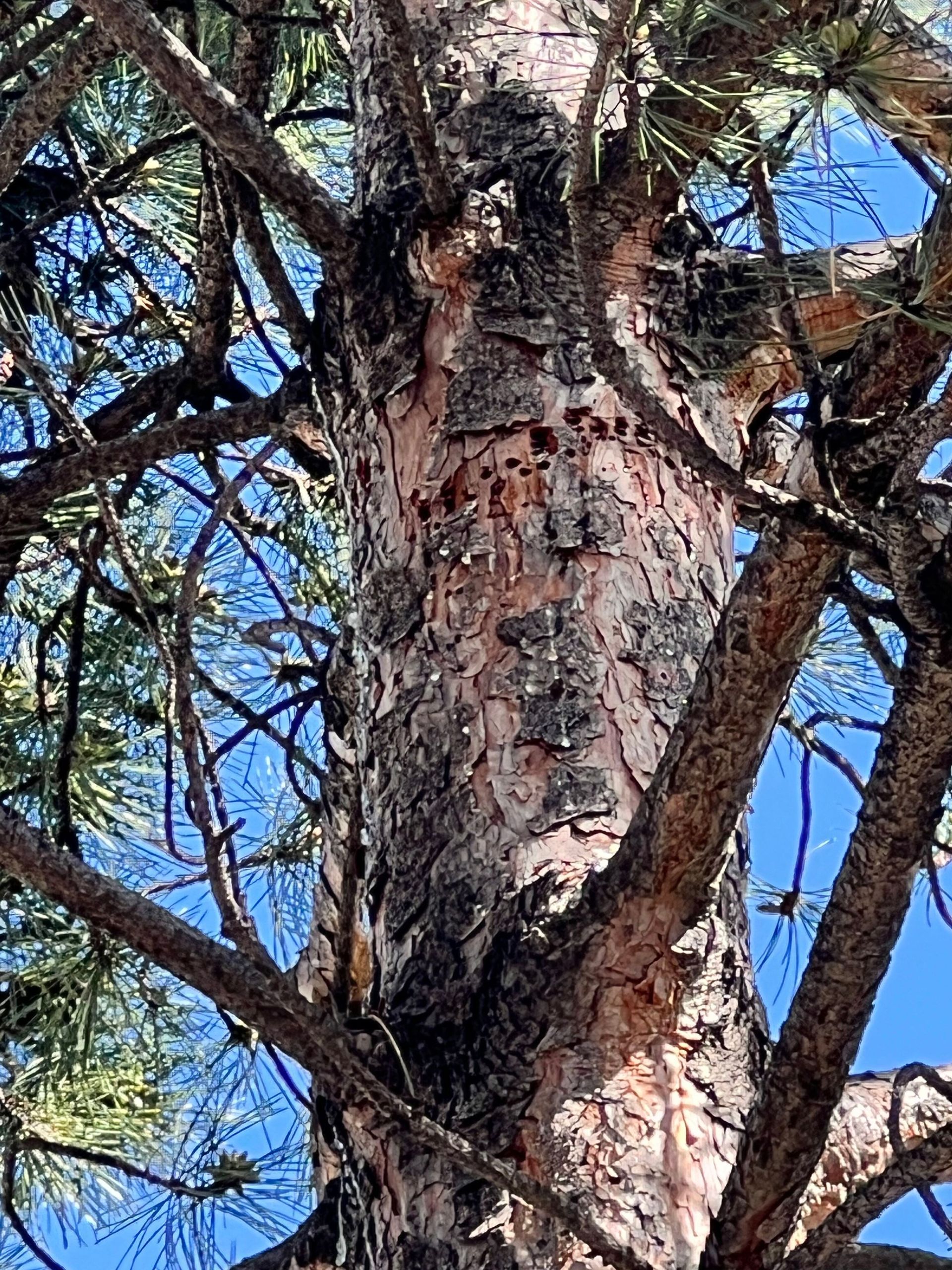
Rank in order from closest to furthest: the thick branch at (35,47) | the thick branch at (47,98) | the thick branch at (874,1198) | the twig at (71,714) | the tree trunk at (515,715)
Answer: the thick branch at (874,1198), the tree trunk at (515,715), the thick branch at (47,98), the thick branch at (35,47), the twig at (71,714)

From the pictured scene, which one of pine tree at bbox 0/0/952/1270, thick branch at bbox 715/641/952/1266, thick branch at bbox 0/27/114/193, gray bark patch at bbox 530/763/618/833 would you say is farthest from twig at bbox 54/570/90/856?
thick branch at bbox 715/641/952/1266

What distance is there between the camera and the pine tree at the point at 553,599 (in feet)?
2.68

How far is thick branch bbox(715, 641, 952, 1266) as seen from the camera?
31.1 inches

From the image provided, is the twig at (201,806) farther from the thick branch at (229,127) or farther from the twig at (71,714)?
the twig at (71,714)

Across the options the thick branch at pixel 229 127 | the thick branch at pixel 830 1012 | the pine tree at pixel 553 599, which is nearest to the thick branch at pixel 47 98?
the pine tree at pixel 553 599

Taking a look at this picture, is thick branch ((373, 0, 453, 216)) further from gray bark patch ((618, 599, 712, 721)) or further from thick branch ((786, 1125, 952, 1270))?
thick branch ((786, 1125, 952, 1270))

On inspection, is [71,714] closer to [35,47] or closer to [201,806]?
[35,47]

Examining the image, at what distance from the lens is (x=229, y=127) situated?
1.12 m

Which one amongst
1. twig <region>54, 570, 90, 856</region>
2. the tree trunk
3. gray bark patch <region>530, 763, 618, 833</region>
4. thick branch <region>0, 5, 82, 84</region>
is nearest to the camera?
the tree trunk

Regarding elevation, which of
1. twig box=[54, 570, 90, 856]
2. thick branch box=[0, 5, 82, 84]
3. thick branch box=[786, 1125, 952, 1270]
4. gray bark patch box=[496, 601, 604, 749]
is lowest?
thick branch box=[786, 1125, 952, 1270]

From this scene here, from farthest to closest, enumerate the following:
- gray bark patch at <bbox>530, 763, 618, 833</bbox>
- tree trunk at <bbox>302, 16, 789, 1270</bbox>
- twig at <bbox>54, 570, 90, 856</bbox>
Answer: twig at <bbox>54, 570, 90, 856</bbox> → gray bark patch at <bbox>530, 763, 618, 833</bbox> → tree trunk at <bbox>302, 16, 789, 1270</bbox>

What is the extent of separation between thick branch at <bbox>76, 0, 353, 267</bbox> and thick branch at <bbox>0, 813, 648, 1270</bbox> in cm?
51

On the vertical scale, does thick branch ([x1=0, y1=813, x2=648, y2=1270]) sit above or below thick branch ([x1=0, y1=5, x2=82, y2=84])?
below

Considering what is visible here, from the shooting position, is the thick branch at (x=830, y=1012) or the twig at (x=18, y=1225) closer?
the thick branch at (x=830, y=1012)
